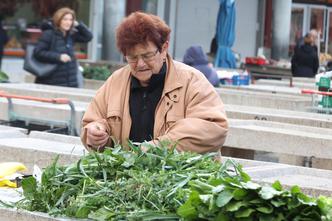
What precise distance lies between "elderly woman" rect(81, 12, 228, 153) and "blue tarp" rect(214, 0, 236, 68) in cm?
1611

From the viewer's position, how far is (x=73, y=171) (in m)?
5.15

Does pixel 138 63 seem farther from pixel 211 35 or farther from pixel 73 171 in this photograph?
pixel 211 35

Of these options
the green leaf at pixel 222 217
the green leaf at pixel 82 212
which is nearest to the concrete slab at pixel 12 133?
the green leaf at pixel 82 212

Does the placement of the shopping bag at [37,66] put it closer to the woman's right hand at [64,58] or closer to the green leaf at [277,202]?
the woman's right hand at [64,58]

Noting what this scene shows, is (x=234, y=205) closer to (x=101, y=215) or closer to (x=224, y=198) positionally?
(x=224, y=198)

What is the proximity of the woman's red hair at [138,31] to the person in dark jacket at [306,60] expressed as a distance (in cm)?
1604

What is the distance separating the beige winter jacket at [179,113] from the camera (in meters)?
5.68

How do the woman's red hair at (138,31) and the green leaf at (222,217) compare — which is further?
the woman's red hair at (138,31)

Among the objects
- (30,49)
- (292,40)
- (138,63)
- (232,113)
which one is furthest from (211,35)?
(138,63)

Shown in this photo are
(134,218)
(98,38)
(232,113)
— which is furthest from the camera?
(98,38)

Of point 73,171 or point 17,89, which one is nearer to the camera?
point 73,171

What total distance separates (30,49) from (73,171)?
844 centimetres

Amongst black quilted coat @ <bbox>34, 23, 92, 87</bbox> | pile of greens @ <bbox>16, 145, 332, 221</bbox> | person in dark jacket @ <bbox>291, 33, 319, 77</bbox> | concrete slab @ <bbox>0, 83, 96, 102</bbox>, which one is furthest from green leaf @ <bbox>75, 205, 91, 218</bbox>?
person in dark jacket @ <bbox>291, 33, 319, 77</bbox>

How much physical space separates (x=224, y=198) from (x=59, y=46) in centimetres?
897
